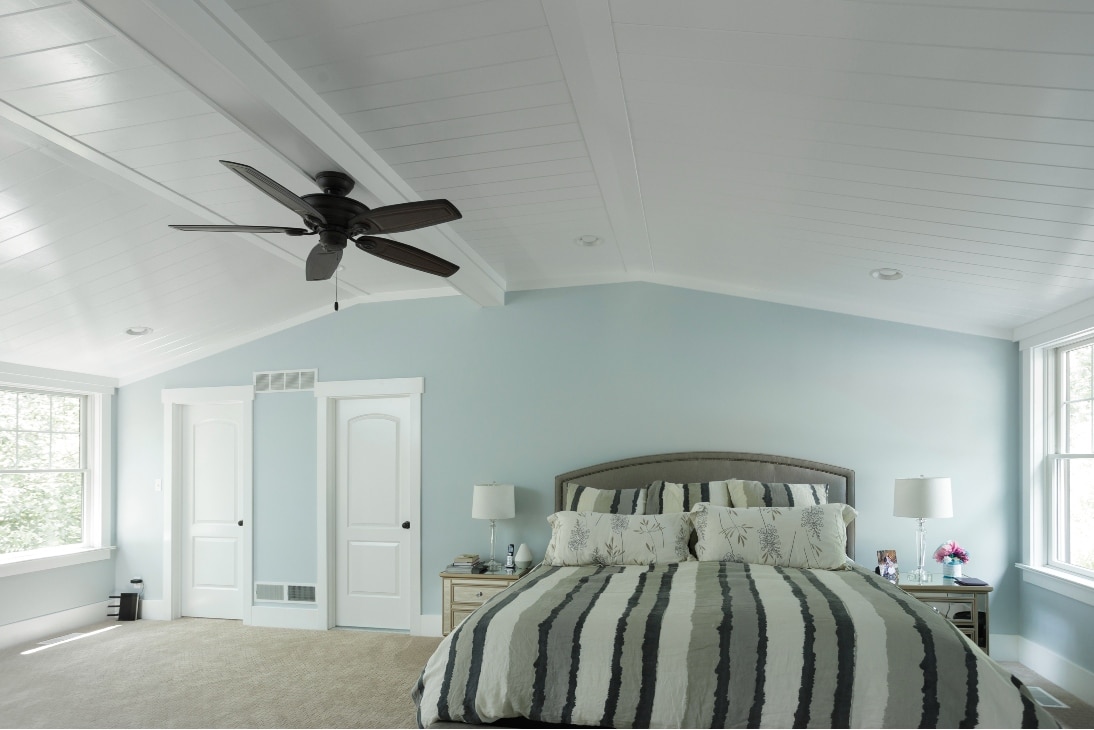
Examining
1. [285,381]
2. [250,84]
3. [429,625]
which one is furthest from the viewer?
[285,381]

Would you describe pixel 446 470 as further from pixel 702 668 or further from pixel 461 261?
pixel 702 668

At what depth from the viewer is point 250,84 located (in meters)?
2.22

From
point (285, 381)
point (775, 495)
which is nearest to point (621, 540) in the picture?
point (775, 495)

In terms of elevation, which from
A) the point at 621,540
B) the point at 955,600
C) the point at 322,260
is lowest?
the point at 955,600

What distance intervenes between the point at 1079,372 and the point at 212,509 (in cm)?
625

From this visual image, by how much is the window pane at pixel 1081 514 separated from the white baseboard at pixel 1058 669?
21.4 inches

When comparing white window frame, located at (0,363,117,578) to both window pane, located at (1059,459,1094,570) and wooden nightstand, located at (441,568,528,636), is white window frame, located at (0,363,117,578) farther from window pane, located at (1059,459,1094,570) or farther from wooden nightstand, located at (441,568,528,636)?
window pane, located at (1059,459,1094,570)

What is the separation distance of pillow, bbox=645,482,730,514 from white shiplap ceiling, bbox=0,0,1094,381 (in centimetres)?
141

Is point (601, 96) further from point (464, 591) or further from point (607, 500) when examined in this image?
point (464, 591)

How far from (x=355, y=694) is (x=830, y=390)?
11.6 ft

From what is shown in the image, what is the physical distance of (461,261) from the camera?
4.44 meters

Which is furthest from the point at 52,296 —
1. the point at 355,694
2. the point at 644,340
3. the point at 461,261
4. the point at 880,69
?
the point at 880,69

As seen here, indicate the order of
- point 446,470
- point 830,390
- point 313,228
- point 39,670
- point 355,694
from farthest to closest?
point 446,470 → point 830,390 → point 39,670 → point 355,694 → point 313,228

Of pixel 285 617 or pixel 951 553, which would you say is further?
pixel 285 617
